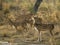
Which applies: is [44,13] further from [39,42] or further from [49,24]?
[39,42]

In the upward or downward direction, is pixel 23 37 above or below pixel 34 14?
below

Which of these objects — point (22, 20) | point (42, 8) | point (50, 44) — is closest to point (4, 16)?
point (22, 20)

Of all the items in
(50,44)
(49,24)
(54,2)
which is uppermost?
(54,2)

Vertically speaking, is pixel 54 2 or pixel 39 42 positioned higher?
pixel 54 2

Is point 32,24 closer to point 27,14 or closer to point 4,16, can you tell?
point 27,14

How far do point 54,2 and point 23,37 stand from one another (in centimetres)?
97

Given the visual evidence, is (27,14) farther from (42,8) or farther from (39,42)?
(39,42)

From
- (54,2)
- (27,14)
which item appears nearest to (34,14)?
(27,14)

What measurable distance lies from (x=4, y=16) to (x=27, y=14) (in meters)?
0.46

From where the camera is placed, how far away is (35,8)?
4.84 meters

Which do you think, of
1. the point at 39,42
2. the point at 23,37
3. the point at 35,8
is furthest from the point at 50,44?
the point at 35,8

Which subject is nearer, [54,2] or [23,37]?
[23,37]

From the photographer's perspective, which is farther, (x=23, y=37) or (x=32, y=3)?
(x=32, y=3)

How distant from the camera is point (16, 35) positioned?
4.62m
